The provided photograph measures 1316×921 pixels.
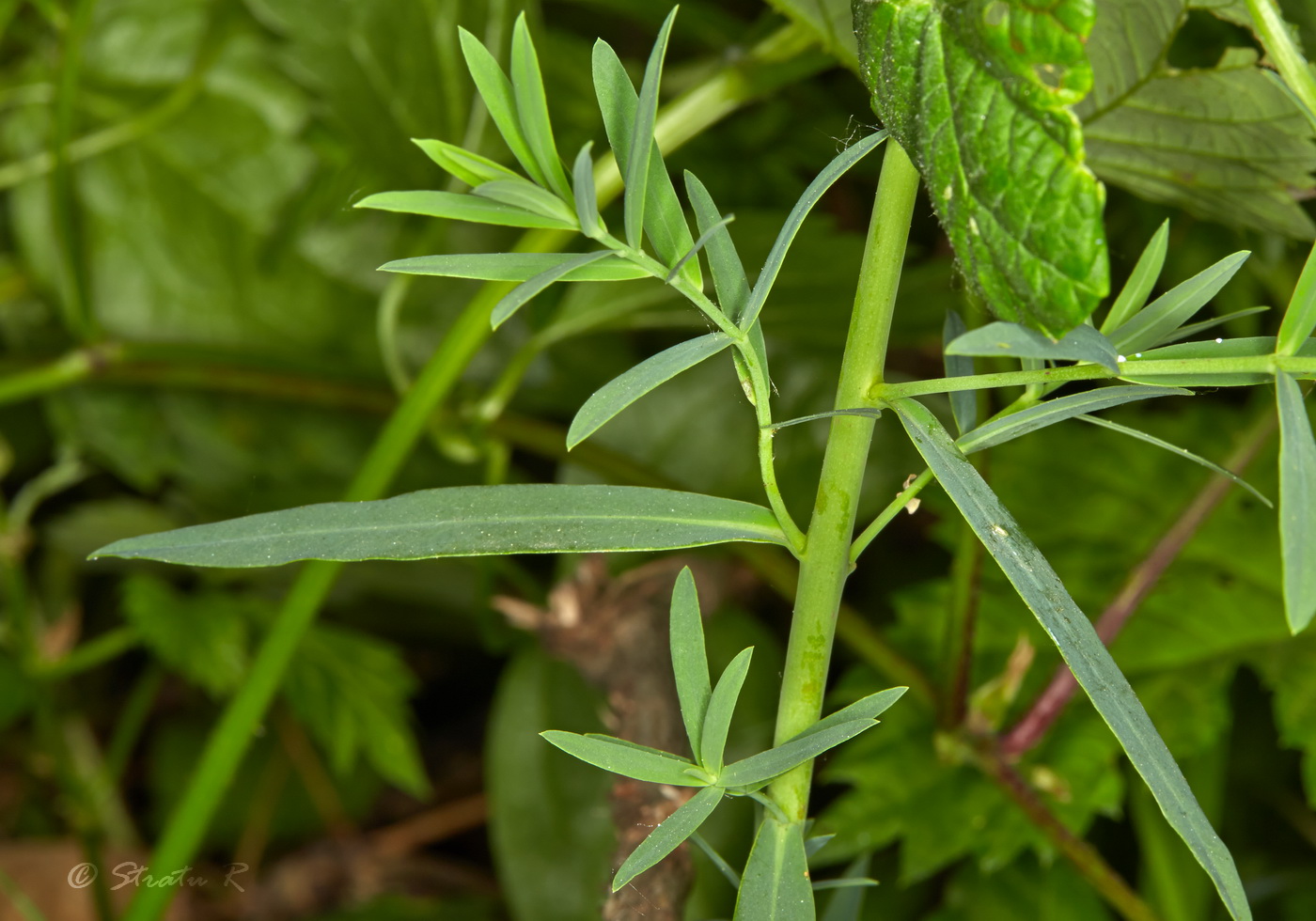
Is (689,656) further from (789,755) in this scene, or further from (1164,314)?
(1164,314)

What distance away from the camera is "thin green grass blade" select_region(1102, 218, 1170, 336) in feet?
0.81

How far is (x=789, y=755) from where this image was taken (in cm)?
24

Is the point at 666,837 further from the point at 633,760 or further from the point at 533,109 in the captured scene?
the point at 533,109

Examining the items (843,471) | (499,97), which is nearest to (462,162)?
(499,97)

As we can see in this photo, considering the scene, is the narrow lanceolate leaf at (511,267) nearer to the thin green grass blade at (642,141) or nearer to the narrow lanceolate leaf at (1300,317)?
the thin green grass blade at (642,141)

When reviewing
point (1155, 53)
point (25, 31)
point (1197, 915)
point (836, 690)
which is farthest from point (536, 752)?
A: point (25, 31)

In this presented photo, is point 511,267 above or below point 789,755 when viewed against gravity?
above

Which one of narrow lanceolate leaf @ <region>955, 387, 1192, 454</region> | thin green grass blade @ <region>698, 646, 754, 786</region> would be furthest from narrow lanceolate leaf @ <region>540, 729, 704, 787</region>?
narrow lanceolate leaf @ <region>955, 387, 1192, 454</region>

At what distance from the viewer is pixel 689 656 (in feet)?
0.85

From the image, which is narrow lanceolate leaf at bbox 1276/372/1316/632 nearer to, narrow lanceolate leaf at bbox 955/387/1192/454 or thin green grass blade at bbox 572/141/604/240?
narrow lanceolate leaf at bbox 955/387/1192/454

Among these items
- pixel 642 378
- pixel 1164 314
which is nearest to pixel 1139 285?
pixel 1164 314

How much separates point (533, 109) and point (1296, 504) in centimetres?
19

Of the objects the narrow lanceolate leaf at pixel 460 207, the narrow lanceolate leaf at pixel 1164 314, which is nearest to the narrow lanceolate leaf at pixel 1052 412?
the narrow lanceolate leaf at pixel 1164 314

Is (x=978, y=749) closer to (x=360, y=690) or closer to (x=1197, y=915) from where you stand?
(x=1197, y=915)
